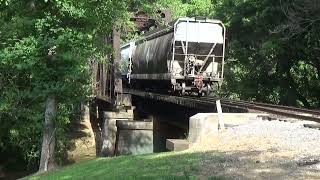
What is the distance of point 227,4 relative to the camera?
3644 cm

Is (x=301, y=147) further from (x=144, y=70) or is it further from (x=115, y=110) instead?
(x=144, y=70)

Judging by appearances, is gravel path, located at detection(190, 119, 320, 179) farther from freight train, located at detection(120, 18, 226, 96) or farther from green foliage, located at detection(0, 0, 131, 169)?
freight train, located at detection(120, 18, 226, 96)

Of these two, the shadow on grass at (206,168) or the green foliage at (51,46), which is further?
the green foliage at (51,46)

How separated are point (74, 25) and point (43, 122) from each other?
11.9 ft

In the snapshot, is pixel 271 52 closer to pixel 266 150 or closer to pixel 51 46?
pixel 51 46

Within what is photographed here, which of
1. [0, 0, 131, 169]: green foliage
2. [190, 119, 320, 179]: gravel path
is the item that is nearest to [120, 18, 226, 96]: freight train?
[0, 0, 131, 169]: green foliage

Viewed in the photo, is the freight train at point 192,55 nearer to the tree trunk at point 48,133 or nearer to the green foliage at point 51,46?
the green foliage at point 51,46

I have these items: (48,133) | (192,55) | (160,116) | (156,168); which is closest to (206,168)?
(156,168)

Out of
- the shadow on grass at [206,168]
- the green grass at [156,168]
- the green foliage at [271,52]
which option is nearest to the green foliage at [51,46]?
the green grass at [156,168]

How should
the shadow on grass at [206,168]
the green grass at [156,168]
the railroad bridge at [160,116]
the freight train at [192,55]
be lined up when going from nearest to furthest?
the shadow on grass at [206,168]
the green grass at [156,168]
the railroad bridge at [160,116]
the freight train at [192,55]

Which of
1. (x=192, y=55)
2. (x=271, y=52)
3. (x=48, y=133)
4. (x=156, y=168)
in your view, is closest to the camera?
(x=156, y=168)

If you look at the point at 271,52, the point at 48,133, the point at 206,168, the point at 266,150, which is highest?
the point at 271,52

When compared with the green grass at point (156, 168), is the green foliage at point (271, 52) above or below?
above

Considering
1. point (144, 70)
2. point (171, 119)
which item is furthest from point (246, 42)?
point (171, 119)
